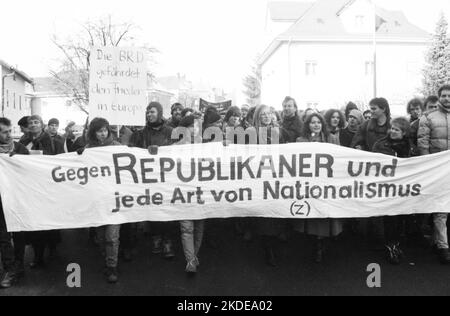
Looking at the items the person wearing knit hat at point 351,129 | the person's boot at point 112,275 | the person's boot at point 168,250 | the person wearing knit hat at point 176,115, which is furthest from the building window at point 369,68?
the person's boot at point 112,275

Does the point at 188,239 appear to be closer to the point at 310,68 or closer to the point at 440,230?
the point at 440,230

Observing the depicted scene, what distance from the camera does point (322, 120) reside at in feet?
17.4

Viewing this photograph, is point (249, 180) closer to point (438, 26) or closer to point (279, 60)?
point (438, 26)

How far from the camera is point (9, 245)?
4598mm

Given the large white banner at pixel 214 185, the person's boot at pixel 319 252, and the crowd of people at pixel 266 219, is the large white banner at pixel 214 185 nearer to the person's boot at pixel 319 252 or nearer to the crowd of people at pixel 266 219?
the crowd of people at pixel 266 219

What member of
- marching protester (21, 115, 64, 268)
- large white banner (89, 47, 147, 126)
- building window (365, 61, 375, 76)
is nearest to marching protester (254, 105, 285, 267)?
large white banner (89, 47, 147, 126)

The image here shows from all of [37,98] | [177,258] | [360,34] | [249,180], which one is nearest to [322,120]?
[249,180]

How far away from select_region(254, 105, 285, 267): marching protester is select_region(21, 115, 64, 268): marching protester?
7.94 ft

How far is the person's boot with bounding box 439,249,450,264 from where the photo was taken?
16.1 ft

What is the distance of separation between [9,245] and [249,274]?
2.49m

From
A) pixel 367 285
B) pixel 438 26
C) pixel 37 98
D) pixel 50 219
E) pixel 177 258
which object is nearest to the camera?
pixel 367 285

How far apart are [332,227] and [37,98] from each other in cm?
6484

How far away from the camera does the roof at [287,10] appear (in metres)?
37.6

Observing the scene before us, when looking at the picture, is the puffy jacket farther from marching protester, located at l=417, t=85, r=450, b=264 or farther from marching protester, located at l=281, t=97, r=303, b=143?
marching protester, located at l=281, t=97, r=303, b=143
